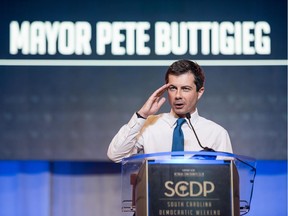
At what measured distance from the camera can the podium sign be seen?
1.83m

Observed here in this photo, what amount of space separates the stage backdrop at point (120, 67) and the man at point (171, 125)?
38.5 inches

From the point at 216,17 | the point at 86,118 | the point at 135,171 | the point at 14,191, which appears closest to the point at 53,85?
the point at 86,118

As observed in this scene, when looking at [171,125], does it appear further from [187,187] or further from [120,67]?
[120,67]

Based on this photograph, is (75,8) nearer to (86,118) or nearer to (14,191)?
(86,118)

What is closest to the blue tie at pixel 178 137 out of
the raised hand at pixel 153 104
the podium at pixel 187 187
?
the raised hand at pixel 153 104

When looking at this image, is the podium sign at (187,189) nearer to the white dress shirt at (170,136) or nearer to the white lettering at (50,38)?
the white dress shirt at (170,136)

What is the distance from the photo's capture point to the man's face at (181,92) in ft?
8.76

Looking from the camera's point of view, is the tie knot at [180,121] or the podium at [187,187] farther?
the tie knot at [180,121]

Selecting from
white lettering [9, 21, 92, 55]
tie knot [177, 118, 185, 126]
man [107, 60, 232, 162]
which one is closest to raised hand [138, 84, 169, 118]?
man [107, 60, 232, 162]

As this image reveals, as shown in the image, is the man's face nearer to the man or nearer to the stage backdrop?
the man

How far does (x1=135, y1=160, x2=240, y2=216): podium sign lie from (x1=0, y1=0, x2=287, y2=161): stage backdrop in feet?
6.44

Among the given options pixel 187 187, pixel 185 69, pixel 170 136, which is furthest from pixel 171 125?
pixel 187 187

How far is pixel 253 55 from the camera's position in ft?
12.7

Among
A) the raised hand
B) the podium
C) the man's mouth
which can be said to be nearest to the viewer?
the podium
